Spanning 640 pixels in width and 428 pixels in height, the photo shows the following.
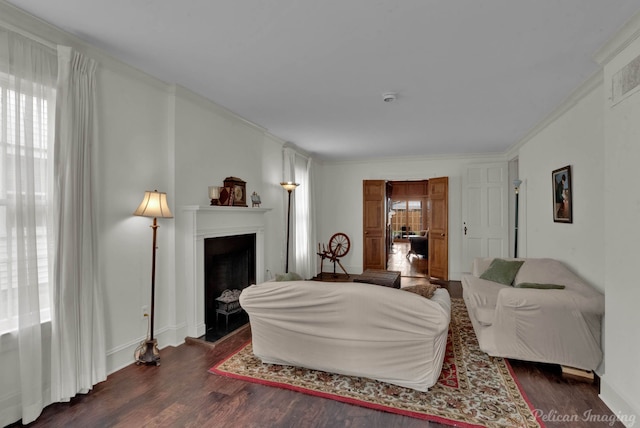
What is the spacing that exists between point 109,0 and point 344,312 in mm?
2784

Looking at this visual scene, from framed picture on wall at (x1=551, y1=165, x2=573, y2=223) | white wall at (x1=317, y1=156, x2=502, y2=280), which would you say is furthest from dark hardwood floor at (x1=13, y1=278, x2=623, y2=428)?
white wall at (x1=317, y1=156, x2=502, y2=280)

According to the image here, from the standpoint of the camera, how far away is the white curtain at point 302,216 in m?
6.12

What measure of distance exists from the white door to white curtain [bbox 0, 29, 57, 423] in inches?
277

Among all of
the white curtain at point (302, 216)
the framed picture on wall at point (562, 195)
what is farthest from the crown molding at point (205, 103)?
the framed picture on wall at point (562, 195)

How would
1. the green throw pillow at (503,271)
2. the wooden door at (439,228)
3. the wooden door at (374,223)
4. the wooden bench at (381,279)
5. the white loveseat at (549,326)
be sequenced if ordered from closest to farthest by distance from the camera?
the white loveseat at (549,326) → the green throw pillow at (503,271) → the wooden bench at (381,279) → the wooden door at (439,228) → the wooden door at (374,223)

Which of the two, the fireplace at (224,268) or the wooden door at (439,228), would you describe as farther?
the wooden door at (439,228)

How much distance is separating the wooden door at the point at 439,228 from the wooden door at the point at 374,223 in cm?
110

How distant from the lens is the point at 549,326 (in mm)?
2820

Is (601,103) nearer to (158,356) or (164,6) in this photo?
(164,6)

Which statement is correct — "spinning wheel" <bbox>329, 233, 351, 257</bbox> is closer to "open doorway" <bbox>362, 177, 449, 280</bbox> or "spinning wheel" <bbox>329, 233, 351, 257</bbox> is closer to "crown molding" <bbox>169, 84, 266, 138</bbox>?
"open doorway" <bbox>362, 177, 449, 280</bbox>

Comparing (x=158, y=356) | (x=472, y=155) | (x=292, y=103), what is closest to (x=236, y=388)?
(x=158, y=356)

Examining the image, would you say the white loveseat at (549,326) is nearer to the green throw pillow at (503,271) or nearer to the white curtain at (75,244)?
the green throw pillow at (503,271)

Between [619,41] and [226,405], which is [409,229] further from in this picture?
[226,405]

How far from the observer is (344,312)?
2.65 metres
